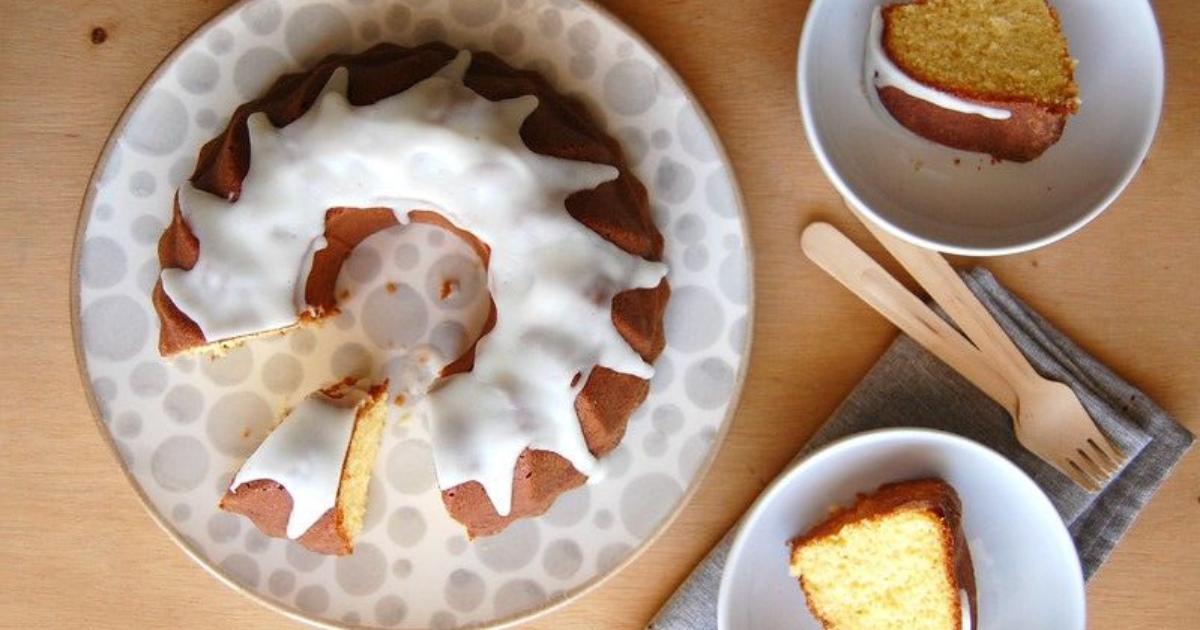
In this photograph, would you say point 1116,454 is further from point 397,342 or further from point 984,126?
point 397,342

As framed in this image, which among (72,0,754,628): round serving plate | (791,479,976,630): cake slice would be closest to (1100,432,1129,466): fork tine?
(791,479,976,630): cake slice

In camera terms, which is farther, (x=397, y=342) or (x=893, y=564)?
(x=397, y=342)

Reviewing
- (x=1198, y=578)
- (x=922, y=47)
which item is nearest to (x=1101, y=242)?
(x=922, y=47)

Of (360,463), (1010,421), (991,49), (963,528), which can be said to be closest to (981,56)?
(991,49)

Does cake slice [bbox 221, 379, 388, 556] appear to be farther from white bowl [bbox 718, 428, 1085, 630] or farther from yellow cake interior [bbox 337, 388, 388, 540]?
white bowl [bbox 718, 428, 1085, 630]

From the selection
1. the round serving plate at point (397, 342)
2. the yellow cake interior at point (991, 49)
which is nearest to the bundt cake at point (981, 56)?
the yellow cake interior at point (991, 49)
